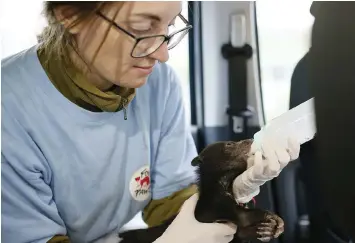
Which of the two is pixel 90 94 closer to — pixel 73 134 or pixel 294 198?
pixel 73 134

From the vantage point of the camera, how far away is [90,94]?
589mm

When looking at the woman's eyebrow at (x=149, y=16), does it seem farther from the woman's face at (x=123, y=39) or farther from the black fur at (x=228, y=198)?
the black fur at (x=228, y=198)

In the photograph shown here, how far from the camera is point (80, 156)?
1.95ft

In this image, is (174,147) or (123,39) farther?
(174,147)

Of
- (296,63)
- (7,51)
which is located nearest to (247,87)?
(296,63)

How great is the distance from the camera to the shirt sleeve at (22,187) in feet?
1.81

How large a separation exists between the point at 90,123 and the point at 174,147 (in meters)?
0.13

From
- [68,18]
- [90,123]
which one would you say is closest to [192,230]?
[90,123]

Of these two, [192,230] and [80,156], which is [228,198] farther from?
[80,156]

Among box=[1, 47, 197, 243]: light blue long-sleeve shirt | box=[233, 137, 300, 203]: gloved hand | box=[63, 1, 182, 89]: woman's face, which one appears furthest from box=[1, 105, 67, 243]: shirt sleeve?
box=[233, 137, 300, 203]: gloved hand

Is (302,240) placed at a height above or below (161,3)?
below

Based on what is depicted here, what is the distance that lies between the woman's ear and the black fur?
0.20 metres

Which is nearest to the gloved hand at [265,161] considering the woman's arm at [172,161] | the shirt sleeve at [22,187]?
the woman's arm at [172,161]

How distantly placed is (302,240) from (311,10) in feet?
0.95
